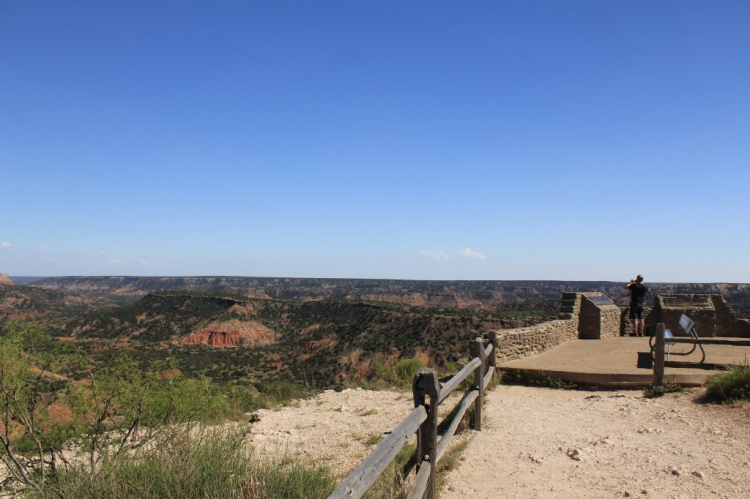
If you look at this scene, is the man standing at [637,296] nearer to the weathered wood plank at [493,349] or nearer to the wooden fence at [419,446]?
the weathered wood plank at [493,349]

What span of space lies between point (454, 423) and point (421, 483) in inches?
75.5

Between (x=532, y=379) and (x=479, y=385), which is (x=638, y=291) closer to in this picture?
(x=532, y=379)

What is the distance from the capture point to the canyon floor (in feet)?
16.7

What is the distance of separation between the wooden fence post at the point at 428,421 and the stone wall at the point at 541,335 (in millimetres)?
6986

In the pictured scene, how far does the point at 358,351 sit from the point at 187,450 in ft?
122

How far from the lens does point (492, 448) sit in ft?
21.3

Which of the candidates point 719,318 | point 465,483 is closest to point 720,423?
point 465,483

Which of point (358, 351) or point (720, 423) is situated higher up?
point (720, 423)

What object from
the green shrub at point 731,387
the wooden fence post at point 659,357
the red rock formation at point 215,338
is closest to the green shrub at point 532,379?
the wooden fence post at point 659,357

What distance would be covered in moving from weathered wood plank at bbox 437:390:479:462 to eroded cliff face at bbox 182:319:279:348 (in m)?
52.9

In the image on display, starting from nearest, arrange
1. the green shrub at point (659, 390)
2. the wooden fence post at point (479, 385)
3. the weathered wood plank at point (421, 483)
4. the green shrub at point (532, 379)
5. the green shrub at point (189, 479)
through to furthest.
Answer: the green shrub at point (189, 479) → the weathered wood plank at point (421, 483) → the wooden fence post at point (479, 385) → the green shrub at point (659, 390) → the green shrub at point (532, 379)

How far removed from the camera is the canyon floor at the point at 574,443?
16.7 feet

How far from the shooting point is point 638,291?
554 inches

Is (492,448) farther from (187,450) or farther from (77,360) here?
(77,360)
